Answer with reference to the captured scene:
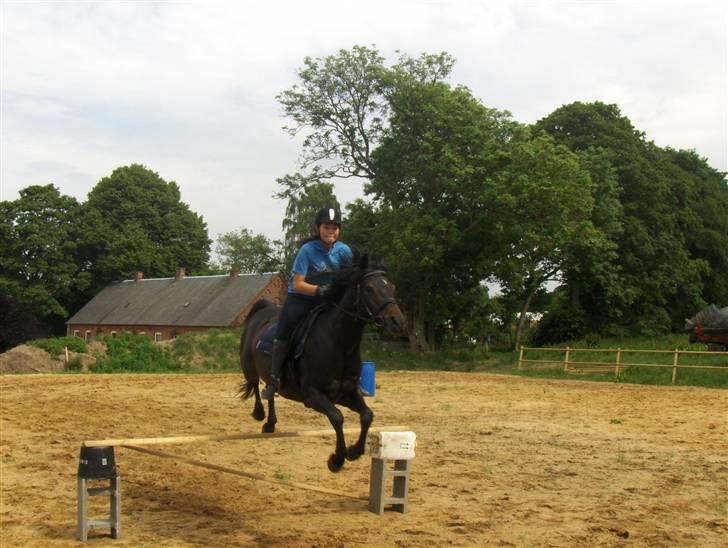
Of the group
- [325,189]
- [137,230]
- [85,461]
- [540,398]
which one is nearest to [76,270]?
[137,230]

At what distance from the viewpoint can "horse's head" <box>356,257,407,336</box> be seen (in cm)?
691

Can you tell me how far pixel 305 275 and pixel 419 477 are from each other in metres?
3.68

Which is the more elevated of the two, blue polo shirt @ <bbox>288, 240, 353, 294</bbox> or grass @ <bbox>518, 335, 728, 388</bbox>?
blue polo shirt @ <bbox>288, 240, 353, 294</bbox>

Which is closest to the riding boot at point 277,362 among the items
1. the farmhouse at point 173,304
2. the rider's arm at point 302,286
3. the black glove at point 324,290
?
the rider's arm at point 302,286

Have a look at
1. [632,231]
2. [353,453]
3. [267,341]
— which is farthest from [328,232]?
[632,231]

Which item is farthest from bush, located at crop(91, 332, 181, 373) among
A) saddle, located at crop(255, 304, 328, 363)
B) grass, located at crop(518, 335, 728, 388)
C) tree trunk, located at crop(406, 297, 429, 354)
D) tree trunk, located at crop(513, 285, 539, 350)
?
saddle, located at crop(255, 304, 328, 363)

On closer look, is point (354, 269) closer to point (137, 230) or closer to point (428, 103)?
point (428, 103)

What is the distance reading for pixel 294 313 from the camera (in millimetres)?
8555

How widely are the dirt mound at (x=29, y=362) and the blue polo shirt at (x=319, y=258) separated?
2807cm

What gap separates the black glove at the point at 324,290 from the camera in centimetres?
812

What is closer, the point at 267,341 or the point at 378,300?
the point at 378,300

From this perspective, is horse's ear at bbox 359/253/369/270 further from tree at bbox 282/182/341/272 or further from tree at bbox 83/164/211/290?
tree at bbox 83/164/211/290

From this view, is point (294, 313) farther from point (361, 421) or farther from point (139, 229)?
point (139, 229)

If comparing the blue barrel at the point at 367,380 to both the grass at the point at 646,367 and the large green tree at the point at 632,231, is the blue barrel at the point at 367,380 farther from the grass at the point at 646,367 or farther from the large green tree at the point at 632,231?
the large green tree at the point at 632,231
